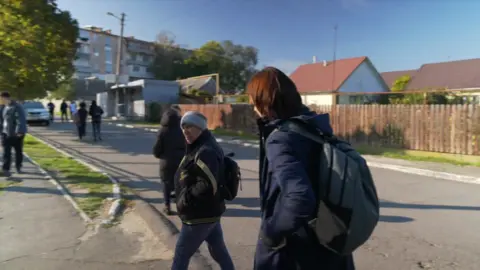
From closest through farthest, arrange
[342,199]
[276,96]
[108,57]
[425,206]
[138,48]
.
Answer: [342,199], [276,96], [425,206], [138,48], [108,57]

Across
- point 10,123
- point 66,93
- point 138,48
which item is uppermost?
point 138,48

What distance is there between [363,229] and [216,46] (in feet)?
219

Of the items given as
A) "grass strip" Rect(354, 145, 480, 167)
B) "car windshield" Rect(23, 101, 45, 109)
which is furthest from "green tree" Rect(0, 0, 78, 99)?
"grass strip" Rect(354, 145, 480, 167)

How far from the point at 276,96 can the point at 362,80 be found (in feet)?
150

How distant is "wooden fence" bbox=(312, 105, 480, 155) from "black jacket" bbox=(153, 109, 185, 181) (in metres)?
9.84

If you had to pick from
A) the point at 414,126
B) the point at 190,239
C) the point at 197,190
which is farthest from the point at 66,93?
the point at 197,190

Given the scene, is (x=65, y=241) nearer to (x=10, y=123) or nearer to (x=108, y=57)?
(x=10, y=123)

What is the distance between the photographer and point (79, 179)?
8727 mm

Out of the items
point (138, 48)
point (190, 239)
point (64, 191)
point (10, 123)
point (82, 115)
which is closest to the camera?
point (190, 239)

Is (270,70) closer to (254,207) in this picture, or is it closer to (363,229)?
(363,229)

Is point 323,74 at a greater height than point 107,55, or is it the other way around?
point 107,55

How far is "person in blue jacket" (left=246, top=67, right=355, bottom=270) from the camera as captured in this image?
6.24 feet

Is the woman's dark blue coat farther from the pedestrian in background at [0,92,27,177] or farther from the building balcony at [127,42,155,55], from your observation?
the building balcony at [127,42,155,55]

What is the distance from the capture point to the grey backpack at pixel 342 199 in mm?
1830
